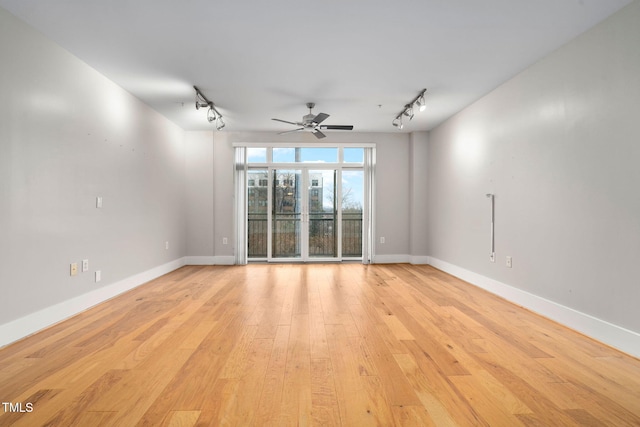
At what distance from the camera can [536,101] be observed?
3.40 meters

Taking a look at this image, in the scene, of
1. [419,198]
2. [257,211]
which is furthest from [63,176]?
[419,198]

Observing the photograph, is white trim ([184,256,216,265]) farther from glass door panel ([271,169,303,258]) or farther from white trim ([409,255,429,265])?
white trim ([409,255,429,265])

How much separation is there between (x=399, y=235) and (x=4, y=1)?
19.1ft

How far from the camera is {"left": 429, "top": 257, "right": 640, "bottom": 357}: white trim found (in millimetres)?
2371

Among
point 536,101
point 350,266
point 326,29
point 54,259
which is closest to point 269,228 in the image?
point 350,266

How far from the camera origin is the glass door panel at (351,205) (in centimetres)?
657

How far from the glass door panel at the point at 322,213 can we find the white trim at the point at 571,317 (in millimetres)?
2789

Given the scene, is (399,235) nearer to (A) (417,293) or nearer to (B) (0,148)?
(A) (417,293)

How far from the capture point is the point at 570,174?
116 inches

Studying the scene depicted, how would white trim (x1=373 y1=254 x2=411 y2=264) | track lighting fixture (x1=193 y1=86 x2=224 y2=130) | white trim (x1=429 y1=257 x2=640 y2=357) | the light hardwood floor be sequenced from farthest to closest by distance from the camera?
white trim (x1=373 y1=254 x2=411 y2=264) → track lighting fixture (x1=193 y1=86 x2=224 y2=130) → white trim (x1=429 y1=257 x2=640 y2=357) → the light hardwood floor

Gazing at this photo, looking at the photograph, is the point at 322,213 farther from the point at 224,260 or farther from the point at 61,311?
the point at 61,311

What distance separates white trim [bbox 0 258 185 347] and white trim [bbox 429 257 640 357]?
4.41 m

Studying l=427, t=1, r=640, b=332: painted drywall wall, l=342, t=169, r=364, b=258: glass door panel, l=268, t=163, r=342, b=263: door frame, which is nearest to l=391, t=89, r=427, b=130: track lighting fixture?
l=427, t=1, r=640, b=332: painted drywall wall

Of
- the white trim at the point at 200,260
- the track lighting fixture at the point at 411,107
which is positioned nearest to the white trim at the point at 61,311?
the white trim at the point at 200,260
